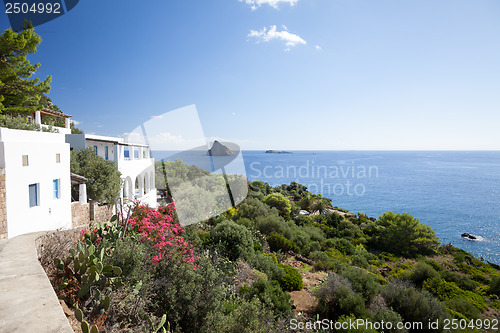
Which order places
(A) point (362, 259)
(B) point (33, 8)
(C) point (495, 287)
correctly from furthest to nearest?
1. (A) point (362, 259)
2. (C) point (495, 287)
3. (B) point (33, 8)

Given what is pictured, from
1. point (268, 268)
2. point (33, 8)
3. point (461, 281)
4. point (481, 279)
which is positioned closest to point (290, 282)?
point (268, 268)

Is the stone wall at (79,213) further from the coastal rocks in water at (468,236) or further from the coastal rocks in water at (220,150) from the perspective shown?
the coastal rocks in water at (468,236)

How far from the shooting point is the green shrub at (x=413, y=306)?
8617mm

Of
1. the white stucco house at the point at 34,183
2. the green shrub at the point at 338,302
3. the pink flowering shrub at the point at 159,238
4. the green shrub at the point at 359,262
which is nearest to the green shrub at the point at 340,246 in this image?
the green shrub at the point at 359,262

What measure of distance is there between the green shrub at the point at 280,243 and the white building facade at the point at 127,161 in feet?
26.9

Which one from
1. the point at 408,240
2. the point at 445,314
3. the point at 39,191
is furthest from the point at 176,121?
the point at 408,240

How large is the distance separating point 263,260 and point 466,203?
7167 centimetres

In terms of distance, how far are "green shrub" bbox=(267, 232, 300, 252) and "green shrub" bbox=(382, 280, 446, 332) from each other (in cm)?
680

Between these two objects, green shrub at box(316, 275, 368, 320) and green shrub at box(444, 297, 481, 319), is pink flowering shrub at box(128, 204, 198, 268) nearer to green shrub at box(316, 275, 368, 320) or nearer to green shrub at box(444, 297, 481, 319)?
green shrub at box(316, 275, 368, 320)

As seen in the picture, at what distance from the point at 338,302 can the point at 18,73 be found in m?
19.2

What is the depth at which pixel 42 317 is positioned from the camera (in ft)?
8.39

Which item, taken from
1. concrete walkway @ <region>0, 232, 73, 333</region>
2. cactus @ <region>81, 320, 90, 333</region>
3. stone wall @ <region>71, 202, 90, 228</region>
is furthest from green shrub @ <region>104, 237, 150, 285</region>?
stone wall @ <region>71, 202, 90, 228</region>

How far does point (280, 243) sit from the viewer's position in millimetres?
15977

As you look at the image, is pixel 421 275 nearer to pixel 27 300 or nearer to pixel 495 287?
pixel 495 287
